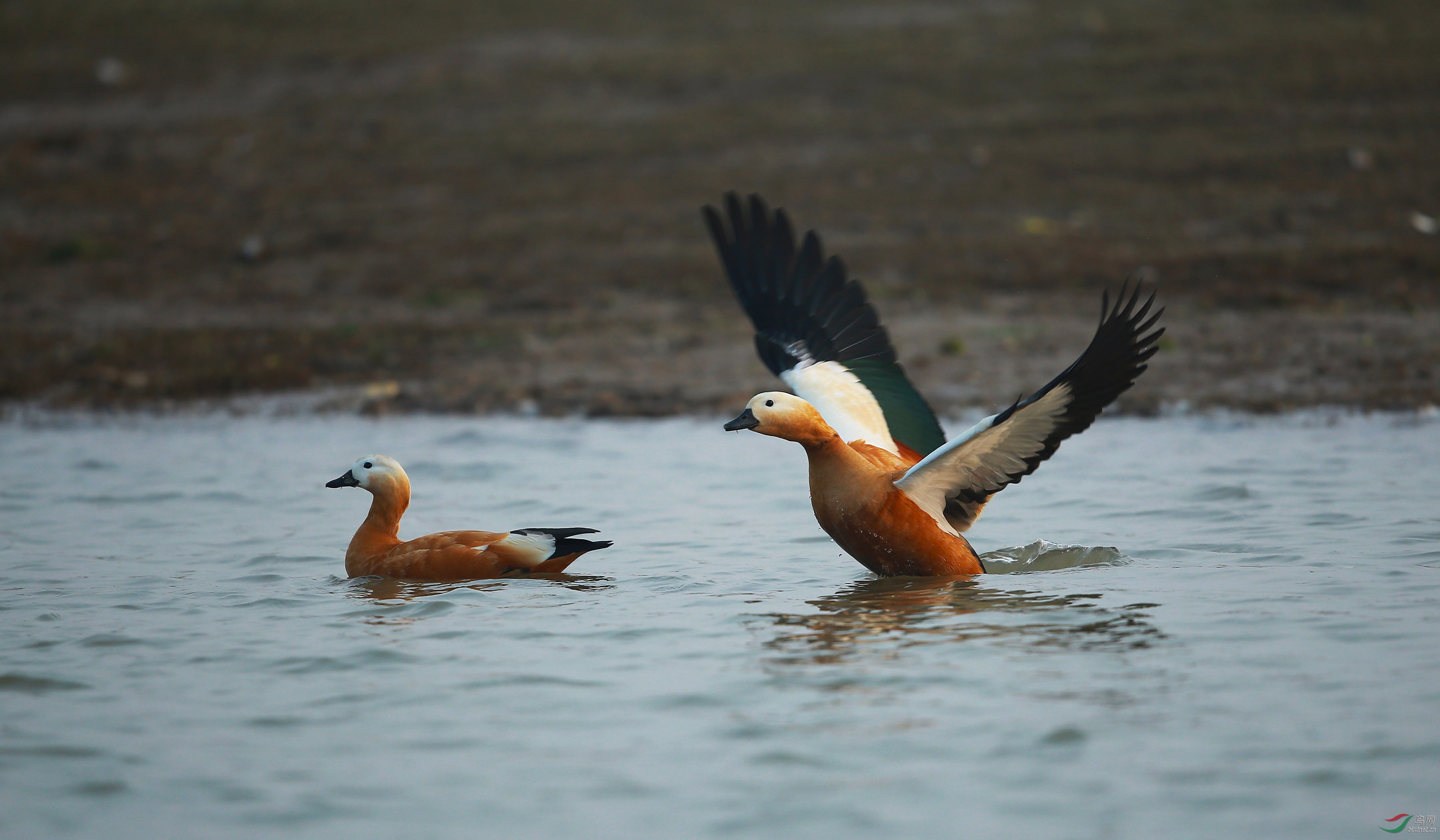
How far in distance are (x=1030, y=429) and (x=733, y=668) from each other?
6.22 ft

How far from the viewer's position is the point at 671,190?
18844 millimetres

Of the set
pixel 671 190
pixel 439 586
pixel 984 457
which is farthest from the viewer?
pixel 671 190

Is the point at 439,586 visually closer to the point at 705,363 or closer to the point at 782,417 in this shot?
the point at 782,417

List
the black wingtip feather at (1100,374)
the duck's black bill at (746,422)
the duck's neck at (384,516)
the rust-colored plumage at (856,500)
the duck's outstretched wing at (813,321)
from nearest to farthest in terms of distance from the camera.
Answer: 1. the black wingtip feather at (1100,374)
2. the duck's black bill at (746,422)
3. the rust-colored plumage at (856,500)
4. the duck's neck at (384,516)
5. the duck's outstretched wing at (813,321)

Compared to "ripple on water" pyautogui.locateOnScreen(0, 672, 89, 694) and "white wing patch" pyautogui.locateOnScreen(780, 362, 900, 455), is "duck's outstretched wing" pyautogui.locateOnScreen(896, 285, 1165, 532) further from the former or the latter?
"ripple on water" pyautogui.locateOnScreen(0, 672, 89, 694)

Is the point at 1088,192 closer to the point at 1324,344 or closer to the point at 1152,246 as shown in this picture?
the point at 1152,246

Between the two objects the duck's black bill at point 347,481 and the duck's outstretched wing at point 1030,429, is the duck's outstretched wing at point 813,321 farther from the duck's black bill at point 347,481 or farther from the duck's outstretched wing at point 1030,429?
the duck's black bill at point 347,481

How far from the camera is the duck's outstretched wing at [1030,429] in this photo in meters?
6.01

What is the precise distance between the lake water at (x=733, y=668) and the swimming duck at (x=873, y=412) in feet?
1.04

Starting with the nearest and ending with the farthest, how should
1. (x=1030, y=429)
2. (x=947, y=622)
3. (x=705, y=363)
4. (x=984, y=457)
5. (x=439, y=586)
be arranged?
1. (x=947, y=622)
2. (x=1030, y=429)
3. (x=984, y=457)
4. (x=439, y=586)
5. (x=705, y=363)

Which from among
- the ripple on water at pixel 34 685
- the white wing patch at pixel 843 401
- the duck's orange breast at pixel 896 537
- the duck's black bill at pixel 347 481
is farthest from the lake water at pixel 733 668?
the white wing patch at pixel 843 401

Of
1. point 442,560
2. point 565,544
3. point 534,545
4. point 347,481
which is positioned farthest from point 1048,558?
point 347,481

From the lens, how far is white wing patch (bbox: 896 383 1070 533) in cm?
613

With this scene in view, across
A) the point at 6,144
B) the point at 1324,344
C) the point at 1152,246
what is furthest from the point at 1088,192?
the point at 6,144
